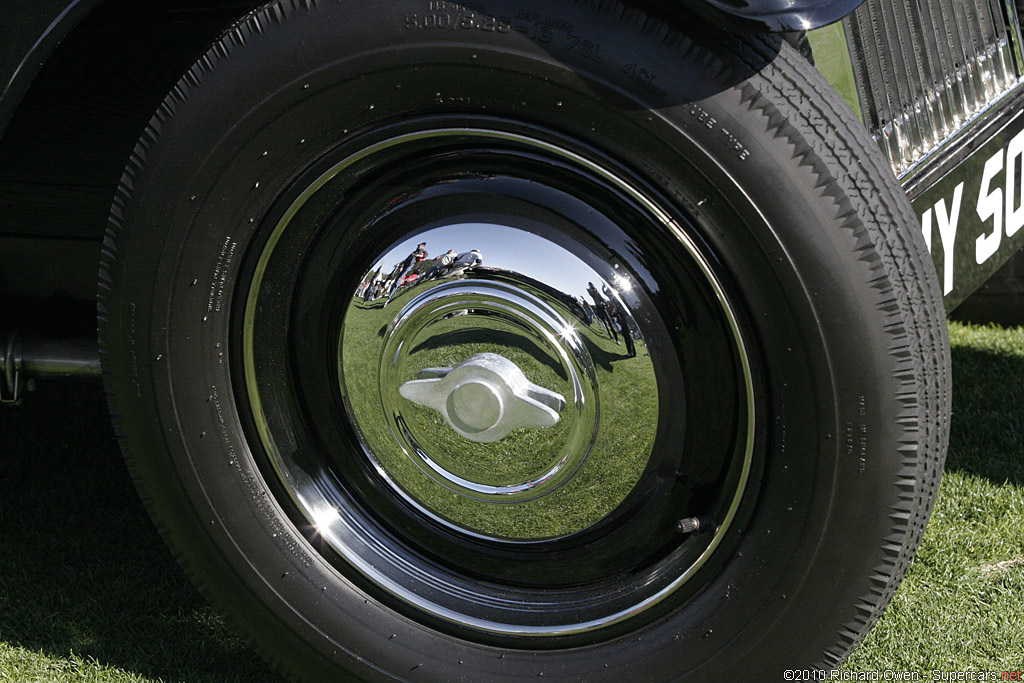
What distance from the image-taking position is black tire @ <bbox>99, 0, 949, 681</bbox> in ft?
3.52

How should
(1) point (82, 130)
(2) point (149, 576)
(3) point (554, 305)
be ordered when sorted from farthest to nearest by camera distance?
(2) point (149, 576) < (1) point (82, 130) < (3) point (554, 305)

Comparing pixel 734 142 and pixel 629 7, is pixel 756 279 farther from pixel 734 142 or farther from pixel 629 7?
pixel 629 7

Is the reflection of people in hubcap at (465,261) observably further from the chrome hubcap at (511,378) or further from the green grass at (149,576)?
the green grass at (149,576)

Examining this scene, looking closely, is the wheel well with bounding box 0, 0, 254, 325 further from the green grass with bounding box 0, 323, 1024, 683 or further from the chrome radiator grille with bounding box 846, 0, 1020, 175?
the chrome radiator grille with bounding box 846, 0, 1020, 175

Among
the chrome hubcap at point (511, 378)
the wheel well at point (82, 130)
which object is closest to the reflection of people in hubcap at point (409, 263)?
the chrome hubcap at point (511, 378)

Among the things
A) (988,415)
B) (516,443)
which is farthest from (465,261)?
(988,415)

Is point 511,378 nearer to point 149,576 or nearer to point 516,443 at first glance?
point 516,443

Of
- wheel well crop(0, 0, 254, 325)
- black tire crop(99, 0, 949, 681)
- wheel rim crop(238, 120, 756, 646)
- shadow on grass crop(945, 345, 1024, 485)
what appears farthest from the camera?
shadow on grass crop(945, 345, 1024, 485)

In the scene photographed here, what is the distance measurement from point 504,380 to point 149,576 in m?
0.92

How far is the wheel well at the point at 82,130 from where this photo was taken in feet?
4.81

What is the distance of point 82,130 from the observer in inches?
61.9

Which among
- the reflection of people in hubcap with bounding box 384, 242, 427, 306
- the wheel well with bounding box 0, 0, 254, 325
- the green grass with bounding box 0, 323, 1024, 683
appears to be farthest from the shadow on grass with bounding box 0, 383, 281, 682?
the reflection of people in hubcap with bounding box 384, 242, 427, 306

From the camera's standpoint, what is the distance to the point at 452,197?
1315mm

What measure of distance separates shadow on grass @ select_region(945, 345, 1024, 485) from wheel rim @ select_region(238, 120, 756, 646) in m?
1.11
